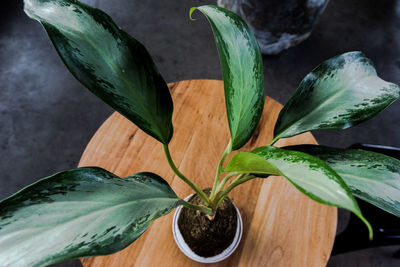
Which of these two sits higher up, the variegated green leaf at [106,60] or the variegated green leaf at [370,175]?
the variegated green leaf at [106,60]

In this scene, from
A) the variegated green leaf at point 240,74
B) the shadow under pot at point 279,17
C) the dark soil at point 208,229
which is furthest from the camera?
the shadow under pot at point 279,17

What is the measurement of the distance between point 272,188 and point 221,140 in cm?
22

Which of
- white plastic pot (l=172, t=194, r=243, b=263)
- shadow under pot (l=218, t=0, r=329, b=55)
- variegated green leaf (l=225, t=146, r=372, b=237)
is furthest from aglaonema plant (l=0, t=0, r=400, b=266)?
shadow under pot (l=218, t=0, r=329, b=55)

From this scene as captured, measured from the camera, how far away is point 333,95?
635 mm

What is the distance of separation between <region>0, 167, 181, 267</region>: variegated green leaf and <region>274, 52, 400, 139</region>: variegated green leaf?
30cm

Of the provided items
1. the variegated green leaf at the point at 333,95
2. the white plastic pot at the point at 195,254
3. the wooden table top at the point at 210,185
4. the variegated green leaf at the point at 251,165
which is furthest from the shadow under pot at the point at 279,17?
the variegated green leaf at the point at 251,165

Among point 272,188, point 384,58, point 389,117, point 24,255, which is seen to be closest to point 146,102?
point 24,255

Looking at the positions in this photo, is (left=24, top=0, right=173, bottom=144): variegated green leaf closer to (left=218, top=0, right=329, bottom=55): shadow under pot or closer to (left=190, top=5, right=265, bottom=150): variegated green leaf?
(left=190, top=5, right=265, bottom=150): variegated green leaf

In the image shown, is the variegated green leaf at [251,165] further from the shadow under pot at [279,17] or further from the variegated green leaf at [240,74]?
the shadow under pot at [279,17]

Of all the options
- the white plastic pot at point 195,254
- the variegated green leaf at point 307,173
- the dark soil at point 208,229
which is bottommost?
the white plastic pot at point 195,254

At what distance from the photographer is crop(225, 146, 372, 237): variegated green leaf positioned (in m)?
0.33

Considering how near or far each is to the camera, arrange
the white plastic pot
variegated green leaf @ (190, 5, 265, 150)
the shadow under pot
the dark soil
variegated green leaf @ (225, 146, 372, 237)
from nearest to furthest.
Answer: variegated green leaf @ (225, 146, 372, 237) → variegated green leaf @ (190, 5, 265, 150) → the dark soil → the white plastic pot → the shadow under pot

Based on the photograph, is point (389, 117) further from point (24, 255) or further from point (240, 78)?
point (24, 255)

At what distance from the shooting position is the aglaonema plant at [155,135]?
1.33 feet
